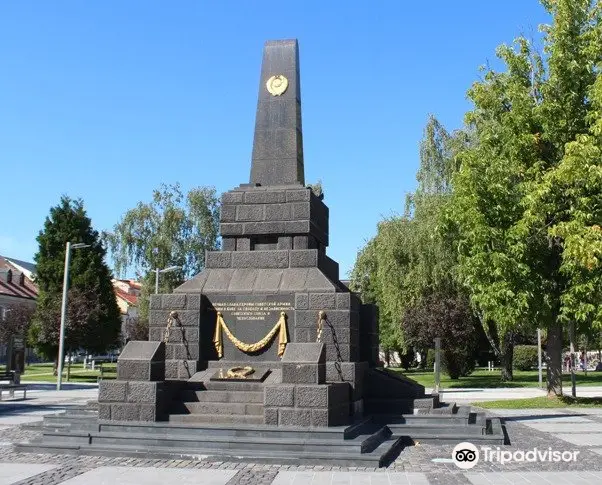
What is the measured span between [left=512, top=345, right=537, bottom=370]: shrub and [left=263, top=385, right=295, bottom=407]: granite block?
153ft

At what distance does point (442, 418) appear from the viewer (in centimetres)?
1304

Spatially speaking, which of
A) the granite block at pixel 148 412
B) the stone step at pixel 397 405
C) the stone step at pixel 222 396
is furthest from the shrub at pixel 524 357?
the granite block at pixel 148 412

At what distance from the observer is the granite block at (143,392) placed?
11734 mm

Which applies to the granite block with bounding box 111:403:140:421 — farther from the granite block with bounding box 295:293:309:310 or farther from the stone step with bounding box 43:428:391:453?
the granite block with bounding box 295:293:309:310

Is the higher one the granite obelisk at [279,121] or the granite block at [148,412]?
the granite obelisk at [279,121]

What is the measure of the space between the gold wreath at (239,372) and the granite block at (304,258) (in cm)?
267

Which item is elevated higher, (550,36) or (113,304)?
(550,36)

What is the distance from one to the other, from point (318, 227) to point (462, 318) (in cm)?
2081

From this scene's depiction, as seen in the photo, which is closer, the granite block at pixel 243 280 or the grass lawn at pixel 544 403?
the granite block at pixel 243 280

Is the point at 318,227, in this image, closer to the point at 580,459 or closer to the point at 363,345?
the point at 363,345

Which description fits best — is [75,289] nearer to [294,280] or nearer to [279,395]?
[294,280]

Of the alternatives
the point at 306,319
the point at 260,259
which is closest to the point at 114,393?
the point at 306,319

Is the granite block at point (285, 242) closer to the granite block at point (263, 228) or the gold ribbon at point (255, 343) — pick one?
the granite block at point (263, 228)

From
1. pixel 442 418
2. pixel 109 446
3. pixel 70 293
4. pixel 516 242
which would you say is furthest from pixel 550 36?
pixel 70 293
